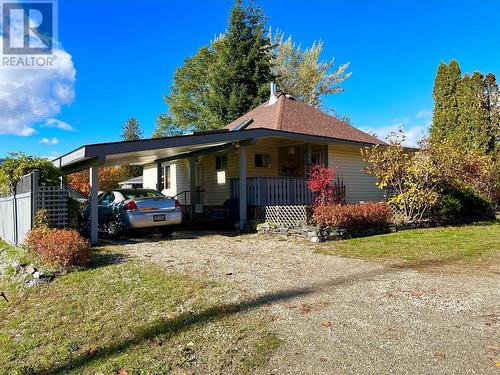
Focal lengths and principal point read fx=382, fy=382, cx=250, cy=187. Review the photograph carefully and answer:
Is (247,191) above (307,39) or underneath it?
underneath

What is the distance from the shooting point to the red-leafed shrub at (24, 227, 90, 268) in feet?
23.2

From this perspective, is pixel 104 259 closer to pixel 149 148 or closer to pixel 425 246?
pixel 149 148

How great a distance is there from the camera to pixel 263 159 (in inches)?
651

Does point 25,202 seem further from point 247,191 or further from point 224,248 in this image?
point 247,191

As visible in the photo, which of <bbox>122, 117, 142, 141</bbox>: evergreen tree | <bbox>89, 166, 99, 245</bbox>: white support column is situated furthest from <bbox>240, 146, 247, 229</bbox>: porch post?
<bbox>122, 117, 142, 141</bbox>: evergreen tree

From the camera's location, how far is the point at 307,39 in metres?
35.1

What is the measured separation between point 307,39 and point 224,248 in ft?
99.0

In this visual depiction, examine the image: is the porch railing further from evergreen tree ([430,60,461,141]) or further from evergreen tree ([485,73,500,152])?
evergreen tree ([485,73,500,152])

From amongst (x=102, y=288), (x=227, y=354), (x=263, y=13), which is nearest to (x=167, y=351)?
(x=227, y=354)

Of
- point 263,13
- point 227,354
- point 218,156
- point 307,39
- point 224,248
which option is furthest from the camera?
point 307,39

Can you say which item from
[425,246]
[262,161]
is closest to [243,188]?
[262,161]

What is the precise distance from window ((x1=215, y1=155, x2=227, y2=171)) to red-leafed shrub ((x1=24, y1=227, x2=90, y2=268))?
32.5 ft

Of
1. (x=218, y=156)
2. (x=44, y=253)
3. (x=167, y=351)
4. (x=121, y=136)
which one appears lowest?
(x=167, y=351)

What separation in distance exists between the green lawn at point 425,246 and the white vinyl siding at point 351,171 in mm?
4330
